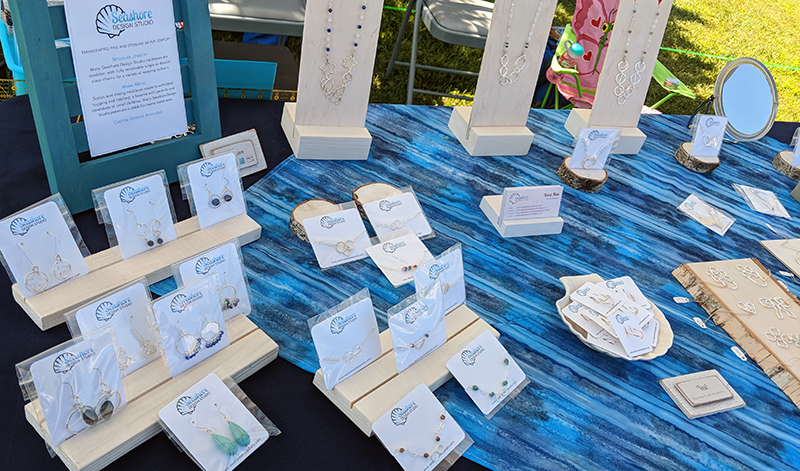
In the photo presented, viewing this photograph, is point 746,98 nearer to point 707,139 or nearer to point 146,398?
point 707,139

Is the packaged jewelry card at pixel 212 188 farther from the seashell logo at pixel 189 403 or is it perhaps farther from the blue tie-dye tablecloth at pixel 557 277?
the seashell logo at pixel 189 403

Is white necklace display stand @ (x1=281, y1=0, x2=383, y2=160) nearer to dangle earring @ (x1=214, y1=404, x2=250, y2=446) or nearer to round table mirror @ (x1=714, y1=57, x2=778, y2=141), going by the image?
dangle earring @ (x1=214, y1=404, x2=250, y2=446)

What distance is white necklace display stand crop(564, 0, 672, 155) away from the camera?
7.85 ft

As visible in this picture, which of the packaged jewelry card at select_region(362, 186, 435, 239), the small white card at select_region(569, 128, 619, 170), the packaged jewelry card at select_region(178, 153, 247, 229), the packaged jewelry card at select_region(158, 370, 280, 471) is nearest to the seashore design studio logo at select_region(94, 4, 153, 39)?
the packaged jewelry card at select_region(178, 153, 247, 229)

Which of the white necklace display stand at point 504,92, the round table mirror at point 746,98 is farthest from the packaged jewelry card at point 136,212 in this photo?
the round table mirror at point 746,98

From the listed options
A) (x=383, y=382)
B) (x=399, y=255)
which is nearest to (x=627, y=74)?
(x=399, y=255)

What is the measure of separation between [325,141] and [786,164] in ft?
7.75

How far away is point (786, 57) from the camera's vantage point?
5910 millimetres

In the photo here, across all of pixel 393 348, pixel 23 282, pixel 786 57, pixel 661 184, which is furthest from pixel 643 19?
pixel 786 57

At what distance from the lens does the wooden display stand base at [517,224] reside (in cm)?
208

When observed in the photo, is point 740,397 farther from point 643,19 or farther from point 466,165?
point 643,19

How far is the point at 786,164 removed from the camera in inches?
112

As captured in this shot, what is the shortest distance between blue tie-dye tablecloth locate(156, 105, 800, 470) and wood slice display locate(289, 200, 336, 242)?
0.12ft

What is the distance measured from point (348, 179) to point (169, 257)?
78 centimetres
